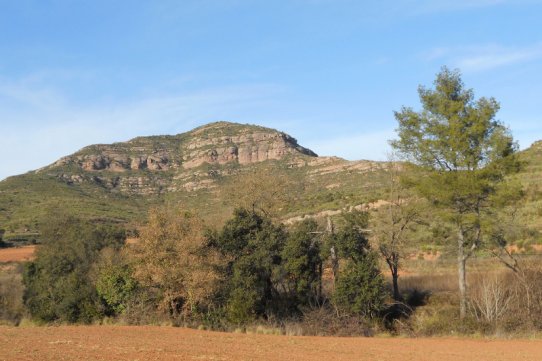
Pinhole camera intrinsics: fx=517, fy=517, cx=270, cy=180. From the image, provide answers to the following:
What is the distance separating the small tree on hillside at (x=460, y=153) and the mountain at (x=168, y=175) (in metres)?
31.7

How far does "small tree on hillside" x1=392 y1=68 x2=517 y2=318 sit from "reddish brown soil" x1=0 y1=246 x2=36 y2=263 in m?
41.8

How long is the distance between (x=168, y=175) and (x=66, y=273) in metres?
76.6

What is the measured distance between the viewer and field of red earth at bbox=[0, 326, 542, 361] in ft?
49.6

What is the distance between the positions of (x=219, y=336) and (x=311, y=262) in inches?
287

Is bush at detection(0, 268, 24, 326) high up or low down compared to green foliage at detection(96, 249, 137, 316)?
Result: down

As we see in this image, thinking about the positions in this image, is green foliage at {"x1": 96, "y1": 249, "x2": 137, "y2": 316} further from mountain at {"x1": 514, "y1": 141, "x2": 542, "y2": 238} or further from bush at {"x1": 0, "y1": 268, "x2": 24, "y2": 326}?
mountain at {"x1": 514, "y1": 141, "x2": 542, "y2": 238}

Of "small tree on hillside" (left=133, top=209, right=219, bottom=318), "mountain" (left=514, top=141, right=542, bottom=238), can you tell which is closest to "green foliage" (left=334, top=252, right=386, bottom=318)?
"small tree on hillside" (left=133, top=209, right=219, bottom=318)

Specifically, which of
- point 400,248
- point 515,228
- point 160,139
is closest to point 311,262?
point 400,248

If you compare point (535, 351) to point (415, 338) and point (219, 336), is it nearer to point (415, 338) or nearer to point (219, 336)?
point (415, 338)

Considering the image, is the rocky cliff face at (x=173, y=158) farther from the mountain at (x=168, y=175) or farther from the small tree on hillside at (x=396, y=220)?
the small tree on hillside at (x=396, y=220)

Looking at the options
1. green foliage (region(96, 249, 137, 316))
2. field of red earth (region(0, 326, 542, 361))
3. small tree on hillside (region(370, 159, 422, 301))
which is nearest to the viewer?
field of red earth (region(0, 326, 542, 361))

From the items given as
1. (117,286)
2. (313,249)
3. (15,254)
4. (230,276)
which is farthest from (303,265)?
(15,254)

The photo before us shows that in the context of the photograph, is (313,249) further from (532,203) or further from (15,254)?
(15,254)

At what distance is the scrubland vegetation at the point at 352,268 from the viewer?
2373 cm
